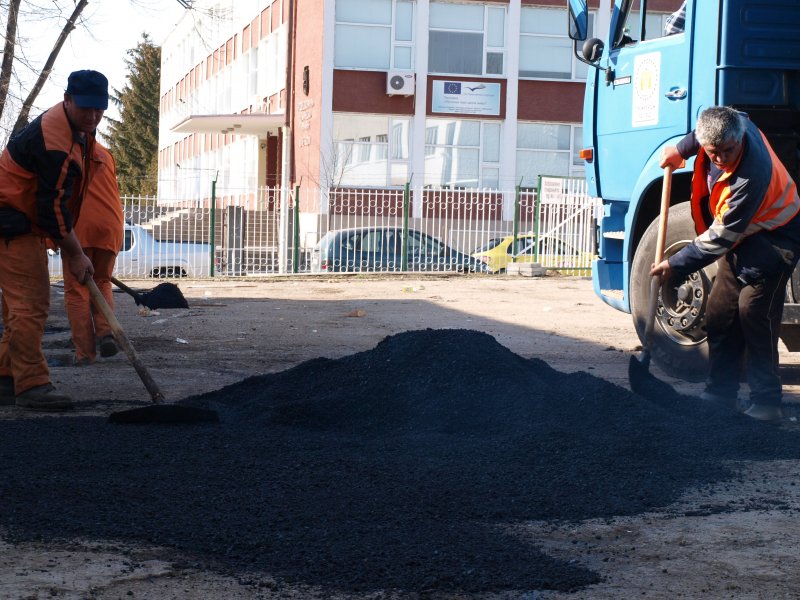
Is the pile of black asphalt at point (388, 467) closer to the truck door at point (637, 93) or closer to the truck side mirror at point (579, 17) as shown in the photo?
the truck door at point (637, 93)

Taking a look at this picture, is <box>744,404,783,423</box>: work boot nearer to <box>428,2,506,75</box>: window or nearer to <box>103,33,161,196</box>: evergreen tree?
<box>428,2,506,75</box>: window

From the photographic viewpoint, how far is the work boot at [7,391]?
718cm

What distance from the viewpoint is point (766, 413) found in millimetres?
6789

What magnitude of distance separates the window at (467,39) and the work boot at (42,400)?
90.0 ft

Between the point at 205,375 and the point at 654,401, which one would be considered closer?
the point at 654,401

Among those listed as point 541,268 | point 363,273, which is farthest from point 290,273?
point 541,268

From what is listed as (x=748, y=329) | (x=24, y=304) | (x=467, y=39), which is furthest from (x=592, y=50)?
(x=467, y=39)

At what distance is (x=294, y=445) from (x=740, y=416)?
2.70 metres

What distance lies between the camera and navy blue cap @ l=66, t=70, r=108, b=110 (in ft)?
22.4

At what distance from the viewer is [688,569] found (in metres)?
3.90

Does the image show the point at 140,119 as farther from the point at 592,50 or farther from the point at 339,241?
the point at 592,50

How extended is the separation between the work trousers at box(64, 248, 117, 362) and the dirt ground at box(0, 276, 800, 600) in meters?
0.18

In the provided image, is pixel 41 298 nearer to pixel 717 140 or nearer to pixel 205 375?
pixel 205 375

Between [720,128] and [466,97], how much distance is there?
90.3 feet
